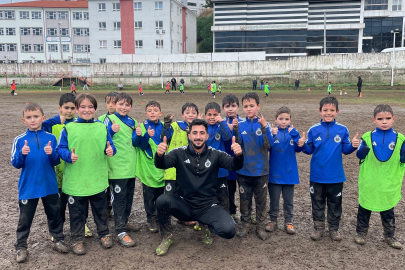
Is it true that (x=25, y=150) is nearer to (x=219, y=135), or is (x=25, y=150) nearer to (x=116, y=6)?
(x=219, y=135)

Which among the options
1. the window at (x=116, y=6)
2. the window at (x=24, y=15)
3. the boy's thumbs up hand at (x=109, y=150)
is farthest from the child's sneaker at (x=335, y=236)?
the window at (x=24, y=15)

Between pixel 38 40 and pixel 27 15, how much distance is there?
205 inches

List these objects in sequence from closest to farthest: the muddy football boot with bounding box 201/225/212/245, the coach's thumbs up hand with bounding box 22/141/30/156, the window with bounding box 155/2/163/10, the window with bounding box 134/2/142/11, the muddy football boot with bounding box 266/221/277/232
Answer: the coach's thumbs up hand with bounding box 22/141/30/156 < the muddy football boot with bounding box 201/225/212/245 < the muddy football boot with bounding box 266/221/277/232 < the window with bounding box 155/2/163/10 < the window with bounding box 134/2/142/11

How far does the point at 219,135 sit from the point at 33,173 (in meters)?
2.47

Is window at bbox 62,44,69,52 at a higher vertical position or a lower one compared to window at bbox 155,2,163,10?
lower

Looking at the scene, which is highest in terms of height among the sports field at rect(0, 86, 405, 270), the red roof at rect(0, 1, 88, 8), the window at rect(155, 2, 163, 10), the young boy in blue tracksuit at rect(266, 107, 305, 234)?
the red roof at rect(0, 1, 88, 8)

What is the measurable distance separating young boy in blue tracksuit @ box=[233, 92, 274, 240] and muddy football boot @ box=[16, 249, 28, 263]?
2.71 m

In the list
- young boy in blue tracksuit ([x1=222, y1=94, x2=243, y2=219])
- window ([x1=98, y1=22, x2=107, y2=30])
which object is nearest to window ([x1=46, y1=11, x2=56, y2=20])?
window ([x1=98, y1=22, x2=107, y2=30])

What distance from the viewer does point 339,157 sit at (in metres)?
4.46

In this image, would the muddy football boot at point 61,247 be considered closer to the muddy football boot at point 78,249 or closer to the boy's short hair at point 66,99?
the muddy football boot at point 78,249

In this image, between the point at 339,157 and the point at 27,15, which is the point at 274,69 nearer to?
the point at 339,157

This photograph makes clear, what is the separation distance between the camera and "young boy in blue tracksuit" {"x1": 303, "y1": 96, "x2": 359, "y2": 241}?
440 centimetres

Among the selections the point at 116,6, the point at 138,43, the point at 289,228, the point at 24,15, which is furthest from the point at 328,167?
the point at 24,15

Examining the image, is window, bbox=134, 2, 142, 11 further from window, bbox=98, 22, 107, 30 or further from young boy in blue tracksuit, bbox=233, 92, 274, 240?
young boy in blue tracksuit, bbox=233, 92, 274, 240
